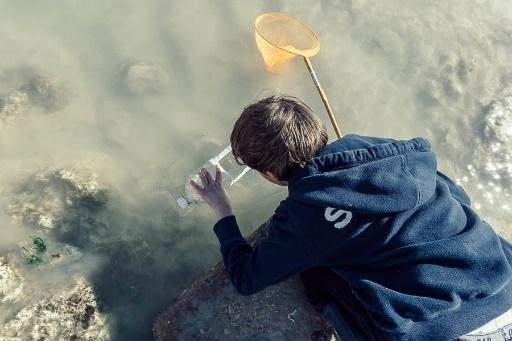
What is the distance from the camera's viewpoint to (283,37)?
213 inches

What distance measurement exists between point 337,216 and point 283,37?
3.41m

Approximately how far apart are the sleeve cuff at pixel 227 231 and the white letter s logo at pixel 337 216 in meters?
0.96

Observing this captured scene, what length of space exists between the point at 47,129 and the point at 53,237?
Result: 1.26 m

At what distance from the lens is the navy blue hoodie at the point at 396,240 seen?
97.2 inches

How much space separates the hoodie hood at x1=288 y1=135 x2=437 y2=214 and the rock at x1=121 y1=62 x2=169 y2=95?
2.98m

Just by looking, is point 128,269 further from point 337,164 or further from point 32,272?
point 337,164

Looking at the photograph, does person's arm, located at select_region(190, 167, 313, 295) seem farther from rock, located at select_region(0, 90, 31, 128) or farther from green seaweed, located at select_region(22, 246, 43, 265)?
rock, located at select_region(0, 90, 31, 128)

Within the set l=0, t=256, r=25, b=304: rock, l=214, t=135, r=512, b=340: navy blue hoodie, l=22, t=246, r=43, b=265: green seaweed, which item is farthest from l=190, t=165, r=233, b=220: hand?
l=0, t=256, r=25, b=304: rock

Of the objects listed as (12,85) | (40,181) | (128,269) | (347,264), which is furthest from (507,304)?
(12,85)

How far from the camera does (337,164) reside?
254 centimetres

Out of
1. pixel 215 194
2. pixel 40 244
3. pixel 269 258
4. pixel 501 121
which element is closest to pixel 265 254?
pixel 269 258

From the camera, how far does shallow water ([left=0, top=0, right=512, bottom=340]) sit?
430cm

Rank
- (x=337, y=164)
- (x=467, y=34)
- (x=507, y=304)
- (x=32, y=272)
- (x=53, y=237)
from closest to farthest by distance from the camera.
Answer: (x=337, y=164)
(x=507, y=304)
(x=32, y=272)
(x=53, y=237)
(x=467, y=34)

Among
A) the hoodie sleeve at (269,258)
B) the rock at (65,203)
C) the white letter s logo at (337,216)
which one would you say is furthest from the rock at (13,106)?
the white letter s logo at (337,216)
